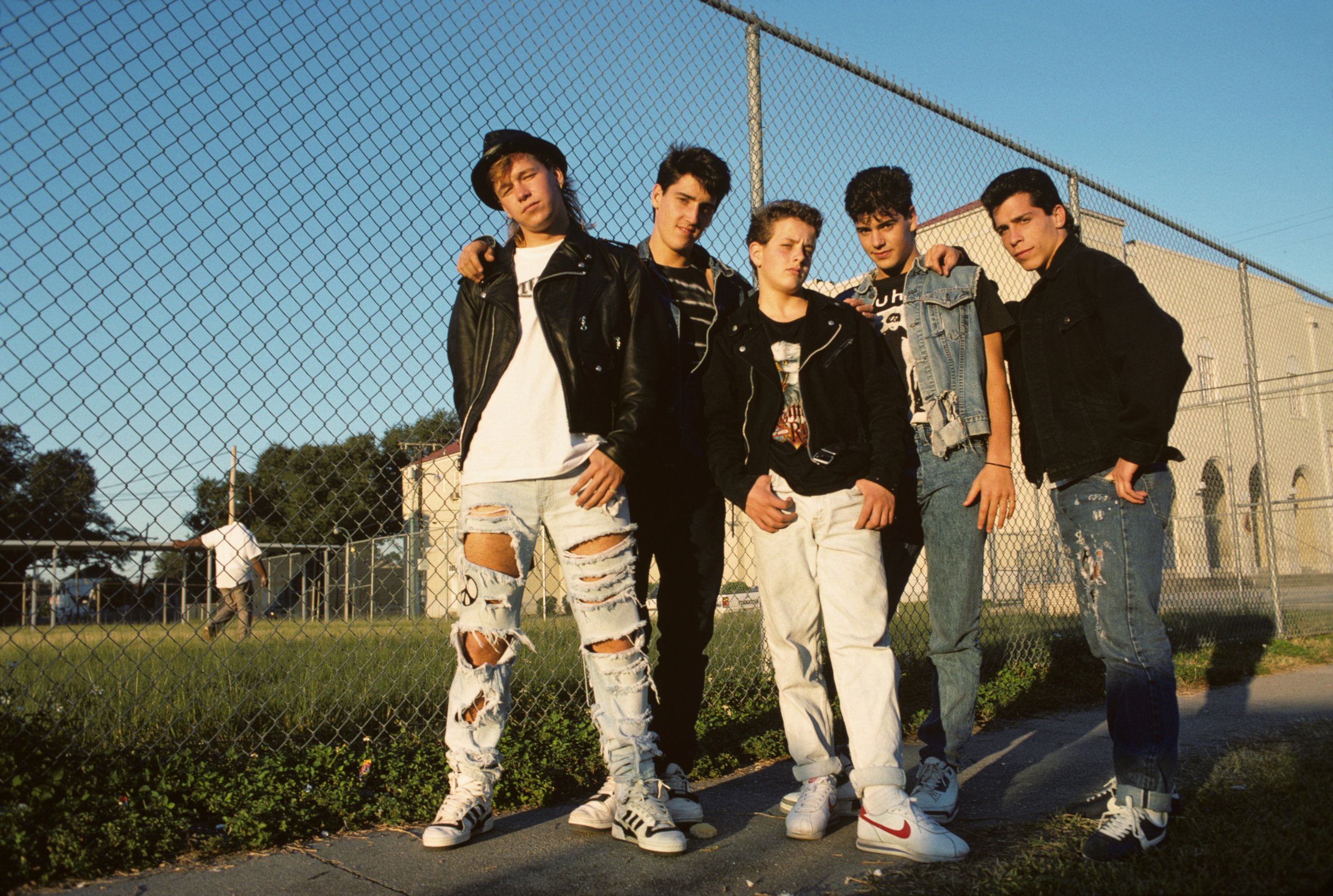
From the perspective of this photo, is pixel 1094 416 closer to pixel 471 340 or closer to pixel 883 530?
pixel 883 530

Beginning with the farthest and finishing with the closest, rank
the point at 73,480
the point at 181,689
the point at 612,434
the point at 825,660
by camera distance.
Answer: the point at 825,660 < the point at 181,689 < the point at 73,480 < the point at 612,434

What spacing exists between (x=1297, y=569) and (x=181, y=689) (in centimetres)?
1673

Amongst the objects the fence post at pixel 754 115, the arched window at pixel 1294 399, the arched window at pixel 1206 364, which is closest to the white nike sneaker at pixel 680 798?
the fence post at pixel 754 115

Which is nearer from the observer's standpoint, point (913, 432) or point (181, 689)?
point (913, 432)

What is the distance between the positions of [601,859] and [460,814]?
439 millimetres

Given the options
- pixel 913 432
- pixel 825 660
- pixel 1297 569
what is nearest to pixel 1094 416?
pixel 913 432

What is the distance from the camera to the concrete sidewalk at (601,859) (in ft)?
7.34

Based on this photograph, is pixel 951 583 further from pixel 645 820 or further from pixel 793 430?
pixel 645 820

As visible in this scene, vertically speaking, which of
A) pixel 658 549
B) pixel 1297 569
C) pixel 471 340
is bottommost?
pixel 1297 569

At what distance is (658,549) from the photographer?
300 centimetres

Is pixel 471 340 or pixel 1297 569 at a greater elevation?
pixel 471 340

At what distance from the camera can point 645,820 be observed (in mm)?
2500

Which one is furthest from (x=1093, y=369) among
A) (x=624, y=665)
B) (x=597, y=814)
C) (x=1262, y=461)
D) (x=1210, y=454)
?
(x=1210, y=454)

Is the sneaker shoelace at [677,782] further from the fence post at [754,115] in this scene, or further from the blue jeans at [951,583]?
the fence post at [754,115]
